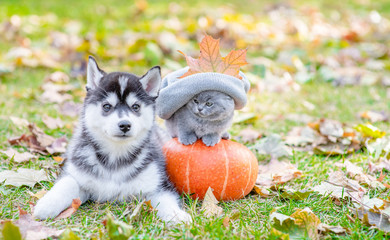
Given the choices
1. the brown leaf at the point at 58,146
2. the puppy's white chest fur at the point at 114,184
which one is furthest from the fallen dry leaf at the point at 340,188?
the brown leaf at the point at 58,146

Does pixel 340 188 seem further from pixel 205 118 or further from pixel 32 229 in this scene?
pixel 32 229

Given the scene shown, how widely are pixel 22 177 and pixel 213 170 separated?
159 cm

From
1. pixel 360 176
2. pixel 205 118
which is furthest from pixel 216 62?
pixel 360 176

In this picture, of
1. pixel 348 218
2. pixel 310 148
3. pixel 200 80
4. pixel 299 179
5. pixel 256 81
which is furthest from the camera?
pixel 256 81

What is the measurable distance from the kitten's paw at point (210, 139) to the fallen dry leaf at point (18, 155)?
1.75m

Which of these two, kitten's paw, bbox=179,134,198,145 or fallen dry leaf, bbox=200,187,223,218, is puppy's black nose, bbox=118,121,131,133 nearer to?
kitten's paw, bbox=179,134,198,145

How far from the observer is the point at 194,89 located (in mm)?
2955

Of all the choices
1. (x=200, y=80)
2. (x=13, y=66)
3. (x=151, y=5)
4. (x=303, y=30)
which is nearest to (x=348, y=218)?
(x=200, y=80)

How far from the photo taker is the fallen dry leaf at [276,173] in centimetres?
345

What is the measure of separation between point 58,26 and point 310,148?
690 cm

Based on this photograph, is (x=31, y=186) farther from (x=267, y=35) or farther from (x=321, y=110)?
(x=267, y=35)

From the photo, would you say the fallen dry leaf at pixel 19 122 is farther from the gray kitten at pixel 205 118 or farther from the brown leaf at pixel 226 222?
the brown leaf at pixel 226 222

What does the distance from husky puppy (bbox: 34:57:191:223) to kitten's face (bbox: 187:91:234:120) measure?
38cm

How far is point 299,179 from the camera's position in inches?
139
